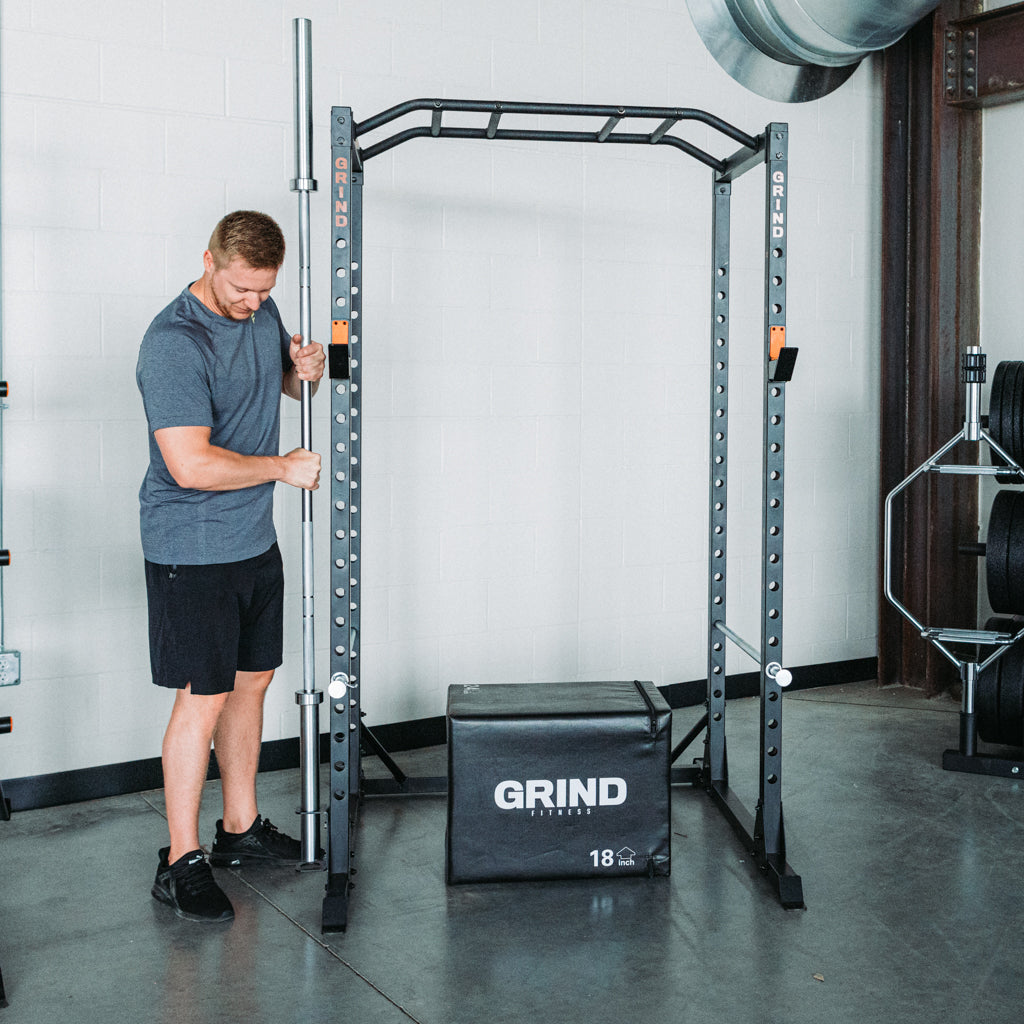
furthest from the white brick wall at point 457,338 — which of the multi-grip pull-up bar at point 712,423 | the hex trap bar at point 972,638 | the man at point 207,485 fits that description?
the hex trap bar at point 972,638

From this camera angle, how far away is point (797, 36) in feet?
13.7

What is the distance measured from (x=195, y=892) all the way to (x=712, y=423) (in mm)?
2027

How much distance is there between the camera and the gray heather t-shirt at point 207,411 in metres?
2.62

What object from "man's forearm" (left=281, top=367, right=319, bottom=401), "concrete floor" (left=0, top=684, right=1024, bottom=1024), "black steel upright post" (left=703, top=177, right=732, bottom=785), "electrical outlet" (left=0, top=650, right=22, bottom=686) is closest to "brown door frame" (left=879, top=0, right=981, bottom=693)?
"concrete floor" (left=0, top=684, right=1024, bottom=1024)

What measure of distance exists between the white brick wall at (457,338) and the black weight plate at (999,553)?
1119mm

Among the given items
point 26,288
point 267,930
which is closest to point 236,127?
point 26,288

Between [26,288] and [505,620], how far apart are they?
2067 mm

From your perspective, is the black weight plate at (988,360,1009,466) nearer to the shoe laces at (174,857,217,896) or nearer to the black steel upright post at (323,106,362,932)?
the black steel upright post at (323,106,362,932)

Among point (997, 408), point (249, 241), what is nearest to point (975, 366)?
point (997, 408)

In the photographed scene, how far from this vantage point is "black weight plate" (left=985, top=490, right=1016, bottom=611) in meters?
3.90

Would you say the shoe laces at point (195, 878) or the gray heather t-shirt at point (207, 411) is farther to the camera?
the shoe laces at point (195, 878)

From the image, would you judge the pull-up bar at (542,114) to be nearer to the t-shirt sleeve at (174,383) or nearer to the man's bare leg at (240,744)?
the t-shirt sleeve at (174,383)

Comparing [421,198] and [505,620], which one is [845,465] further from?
[421,198]

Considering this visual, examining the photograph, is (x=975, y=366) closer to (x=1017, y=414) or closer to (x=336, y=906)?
(x=1017, y=414)
